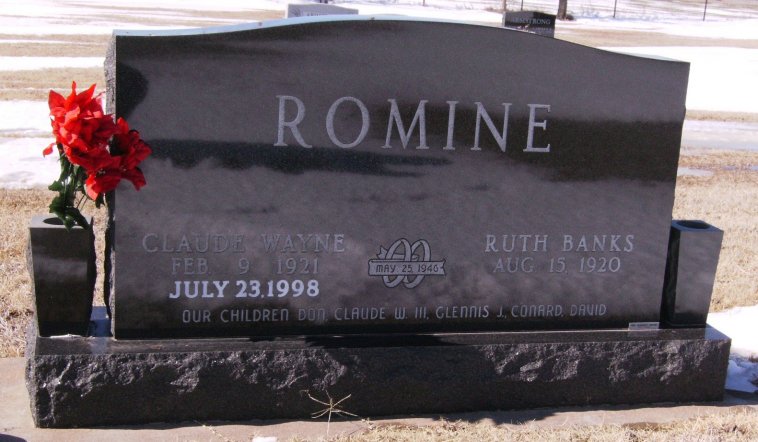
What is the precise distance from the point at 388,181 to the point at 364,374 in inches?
33.3

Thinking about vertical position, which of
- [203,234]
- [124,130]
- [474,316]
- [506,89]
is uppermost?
[506,89]

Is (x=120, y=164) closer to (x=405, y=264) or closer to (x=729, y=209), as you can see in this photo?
(x=405, y=264)

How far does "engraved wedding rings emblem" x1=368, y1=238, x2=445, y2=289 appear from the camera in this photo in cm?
404

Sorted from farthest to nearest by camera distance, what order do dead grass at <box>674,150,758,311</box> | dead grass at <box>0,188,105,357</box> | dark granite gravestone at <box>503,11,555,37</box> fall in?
dark granite gravestone at <box>503,11,555,37</box>, dead grass at <box>674,150,758,311</box>, dead grass at <box>0,188,105,357</box>

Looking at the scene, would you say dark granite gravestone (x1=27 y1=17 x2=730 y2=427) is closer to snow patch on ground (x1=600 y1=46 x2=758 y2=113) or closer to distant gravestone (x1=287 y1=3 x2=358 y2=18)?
snow patch on ground (x1=600 y1=46 x2=758 y2=113)

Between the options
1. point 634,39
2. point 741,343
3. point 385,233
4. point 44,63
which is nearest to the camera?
point 385,233

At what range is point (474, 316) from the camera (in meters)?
4.18

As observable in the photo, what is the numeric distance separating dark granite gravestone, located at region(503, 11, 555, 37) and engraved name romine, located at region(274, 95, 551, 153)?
43.6ft

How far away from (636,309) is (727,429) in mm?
697

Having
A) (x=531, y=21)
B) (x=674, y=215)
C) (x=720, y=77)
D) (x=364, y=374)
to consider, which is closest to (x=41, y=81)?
(x=531, y=21)

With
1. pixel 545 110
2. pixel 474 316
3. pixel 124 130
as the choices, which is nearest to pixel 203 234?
pixel 124 130

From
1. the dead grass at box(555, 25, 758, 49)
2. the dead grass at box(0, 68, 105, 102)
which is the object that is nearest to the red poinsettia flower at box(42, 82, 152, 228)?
the dead grass at box(0, 68, 105, 102)

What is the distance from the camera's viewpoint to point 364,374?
12.9 feet

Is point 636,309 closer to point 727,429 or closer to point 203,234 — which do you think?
point 727,429
